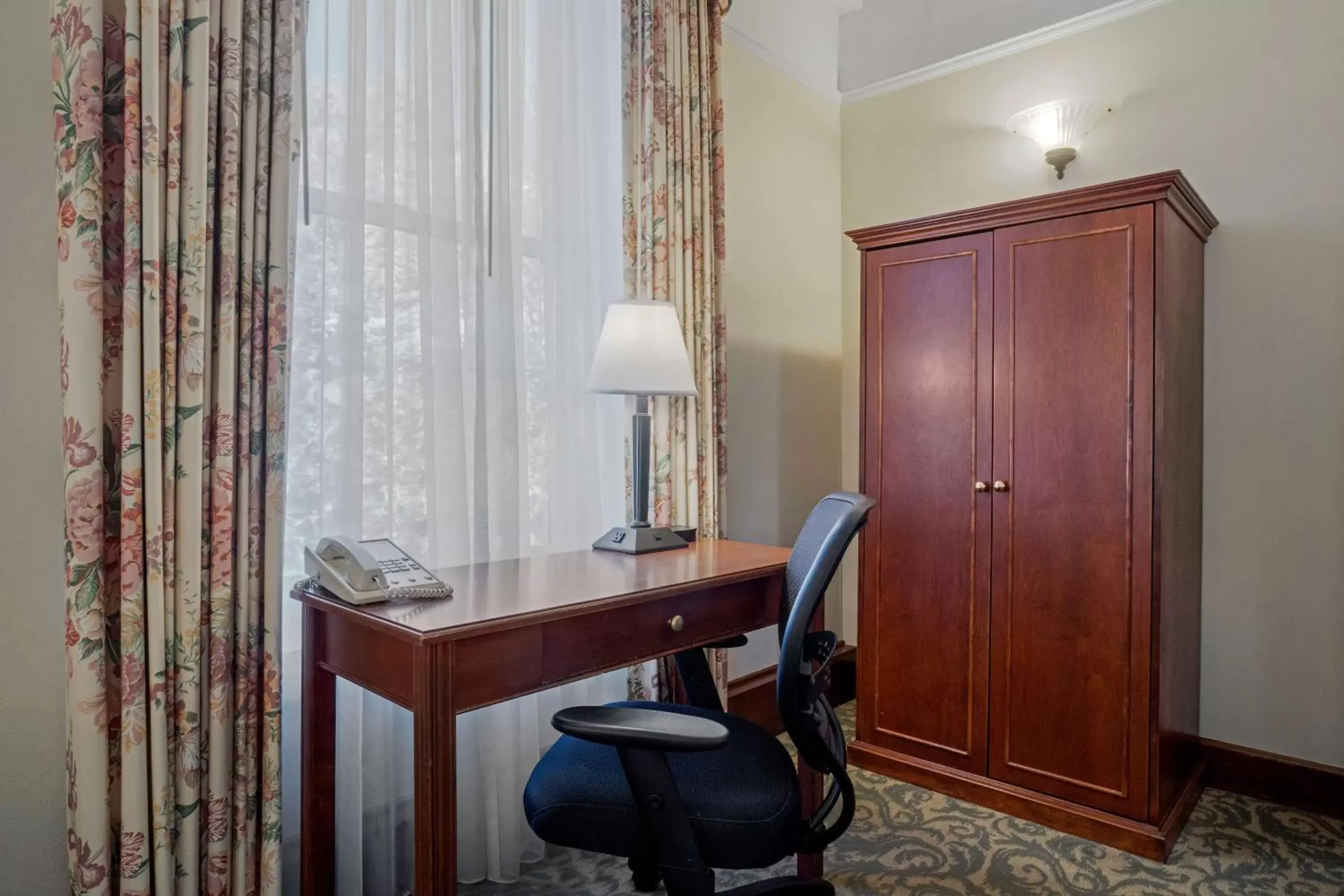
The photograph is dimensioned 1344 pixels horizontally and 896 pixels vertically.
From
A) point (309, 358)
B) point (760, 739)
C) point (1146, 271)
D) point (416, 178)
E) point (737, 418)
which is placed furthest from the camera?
point (737, 418)

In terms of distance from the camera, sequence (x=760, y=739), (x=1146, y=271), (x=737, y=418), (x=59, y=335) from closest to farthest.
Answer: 1. (x=59, y=335)
2. (x=760, y=739)
3. (x=1146, y=271)
4. (x=737, y=418)

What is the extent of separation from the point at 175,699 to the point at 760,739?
1.11 metres

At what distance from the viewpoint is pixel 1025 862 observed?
2109 millimetres

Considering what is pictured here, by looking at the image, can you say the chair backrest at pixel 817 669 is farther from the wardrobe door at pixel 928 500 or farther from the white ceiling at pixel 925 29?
the white ceiling at pixel 925 29

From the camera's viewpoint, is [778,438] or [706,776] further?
[778,438]

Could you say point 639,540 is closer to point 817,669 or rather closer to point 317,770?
point 817,669

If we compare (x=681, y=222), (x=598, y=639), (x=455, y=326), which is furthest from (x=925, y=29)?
(x=598, y=639)

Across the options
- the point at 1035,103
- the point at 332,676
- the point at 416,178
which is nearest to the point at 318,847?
the point at 332,676

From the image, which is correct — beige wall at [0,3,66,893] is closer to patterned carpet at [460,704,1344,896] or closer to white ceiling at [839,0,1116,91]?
patterned carpet at [460,704,1344,896]

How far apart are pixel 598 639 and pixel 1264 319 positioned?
2380 mm

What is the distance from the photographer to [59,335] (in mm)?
1415

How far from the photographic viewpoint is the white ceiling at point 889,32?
2904mm

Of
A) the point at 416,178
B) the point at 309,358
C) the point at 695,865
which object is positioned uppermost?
the point at 416,178

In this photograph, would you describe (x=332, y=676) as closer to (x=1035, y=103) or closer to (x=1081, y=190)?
(x=1081, y=190)
